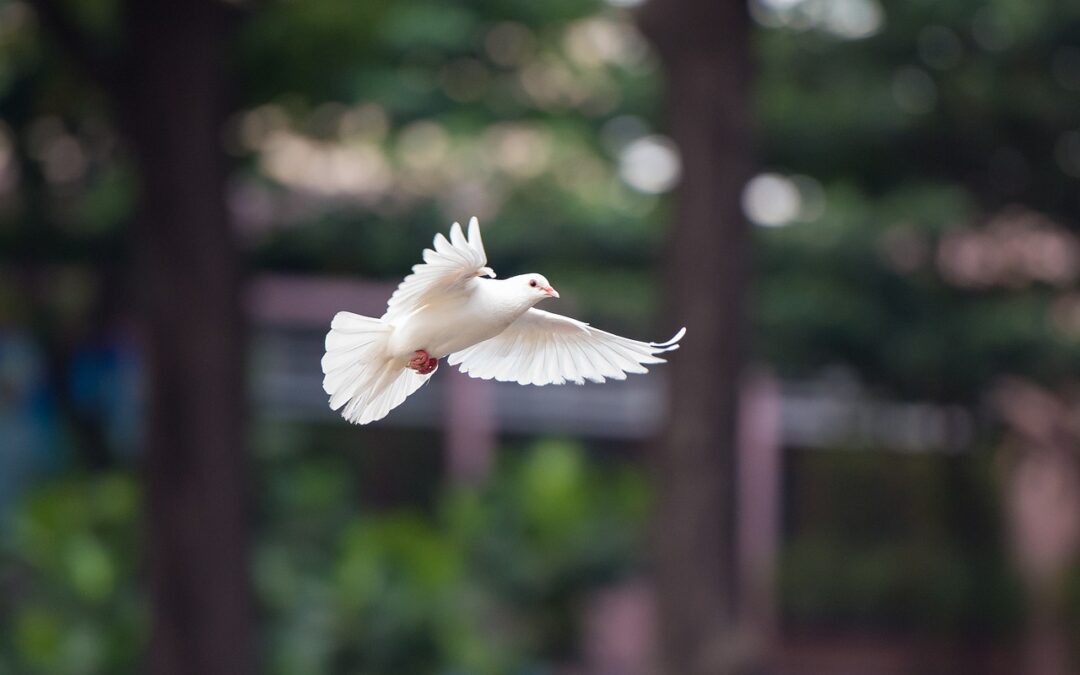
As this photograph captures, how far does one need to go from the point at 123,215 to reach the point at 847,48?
162 inches

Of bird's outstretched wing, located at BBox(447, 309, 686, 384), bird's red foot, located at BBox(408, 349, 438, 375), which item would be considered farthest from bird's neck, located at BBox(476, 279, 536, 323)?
bird's outstretched wing, located at BBox(447, 309, 686, 384)

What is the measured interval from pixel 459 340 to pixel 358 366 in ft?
0.62

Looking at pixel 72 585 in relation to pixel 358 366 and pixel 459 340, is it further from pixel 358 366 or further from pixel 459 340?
pixel 459 340

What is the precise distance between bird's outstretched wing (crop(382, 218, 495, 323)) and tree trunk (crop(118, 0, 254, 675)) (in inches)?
185

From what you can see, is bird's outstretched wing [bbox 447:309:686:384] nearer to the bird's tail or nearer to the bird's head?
the bird's tail

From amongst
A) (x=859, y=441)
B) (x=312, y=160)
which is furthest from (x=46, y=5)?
(x=859, y=441)

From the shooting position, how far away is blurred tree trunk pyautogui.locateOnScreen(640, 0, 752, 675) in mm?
6688

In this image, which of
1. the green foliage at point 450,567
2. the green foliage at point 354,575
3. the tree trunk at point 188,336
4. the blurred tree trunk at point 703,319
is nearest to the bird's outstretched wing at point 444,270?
the tree trunk at point 188,336

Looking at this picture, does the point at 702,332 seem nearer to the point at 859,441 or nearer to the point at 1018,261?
the point at 1018,261

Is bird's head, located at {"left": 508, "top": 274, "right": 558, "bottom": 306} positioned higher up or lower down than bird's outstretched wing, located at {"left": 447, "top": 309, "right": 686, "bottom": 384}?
higher up

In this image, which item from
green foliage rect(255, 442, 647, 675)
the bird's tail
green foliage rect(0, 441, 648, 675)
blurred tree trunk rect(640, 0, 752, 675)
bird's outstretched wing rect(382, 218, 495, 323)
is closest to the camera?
bird's outstretched wing rect(382, 218, 495, 323)

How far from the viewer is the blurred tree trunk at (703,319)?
669cm

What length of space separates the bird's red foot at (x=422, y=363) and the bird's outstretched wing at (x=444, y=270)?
0.08 m

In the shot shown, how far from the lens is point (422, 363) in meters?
2.08
